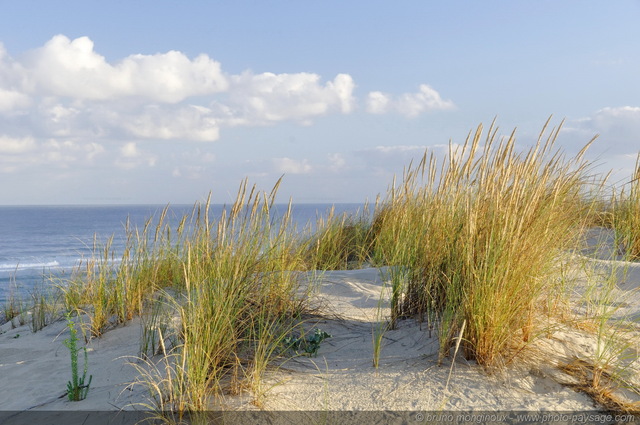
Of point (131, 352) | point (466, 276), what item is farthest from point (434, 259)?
point (131, 352)

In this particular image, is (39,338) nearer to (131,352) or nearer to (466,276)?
(131,352)

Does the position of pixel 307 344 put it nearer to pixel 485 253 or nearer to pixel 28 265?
pixel 485 253

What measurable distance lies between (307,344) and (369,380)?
563mm

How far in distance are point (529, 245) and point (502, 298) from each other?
1.44 ft

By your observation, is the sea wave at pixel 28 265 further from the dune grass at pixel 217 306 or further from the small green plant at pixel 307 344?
the small green plant at pixel 307 344

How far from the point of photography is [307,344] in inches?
133

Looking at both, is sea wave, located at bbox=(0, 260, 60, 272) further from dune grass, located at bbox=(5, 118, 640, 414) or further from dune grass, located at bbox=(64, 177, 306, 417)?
dune grass, located at bbox=(5, 118, 640, 414)

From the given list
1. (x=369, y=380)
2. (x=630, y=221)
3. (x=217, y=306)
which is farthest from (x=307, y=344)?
(x=630, y=221)

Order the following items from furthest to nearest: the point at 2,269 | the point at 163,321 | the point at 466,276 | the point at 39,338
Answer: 1. the point at 2,269
2. the point at 39,338
3. the point at 163,321
4. the point at 466,276

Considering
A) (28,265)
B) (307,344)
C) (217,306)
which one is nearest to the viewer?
(217,306)

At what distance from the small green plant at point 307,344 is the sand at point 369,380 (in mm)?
50

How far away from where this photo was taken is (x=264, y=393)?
9.20ft

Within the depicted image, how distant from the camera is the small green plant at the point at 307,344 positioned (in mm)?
3334

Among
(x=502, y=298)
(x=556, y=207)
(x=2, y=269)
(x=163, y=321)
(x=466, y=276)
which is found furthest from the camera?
(x=2, y=269)
